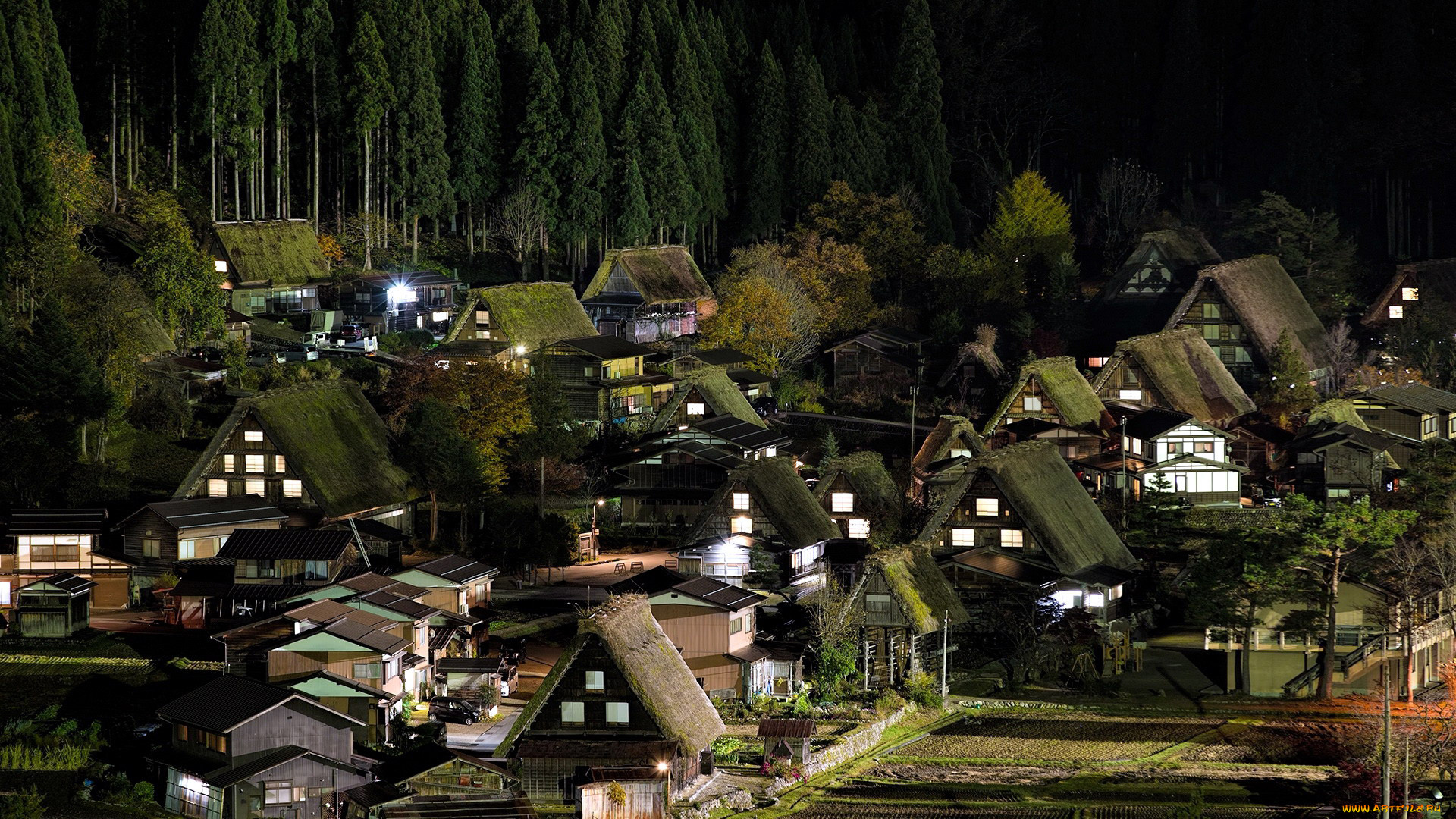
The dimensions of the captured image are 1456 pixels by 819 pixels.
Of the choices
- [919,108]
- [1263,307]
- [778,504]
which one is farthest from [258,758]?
[919,108]

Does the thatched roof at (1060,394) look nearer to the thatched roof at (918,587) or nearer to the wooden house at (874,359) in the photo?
the wooden house at (874,359)

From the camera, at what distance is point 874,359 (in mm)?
62250

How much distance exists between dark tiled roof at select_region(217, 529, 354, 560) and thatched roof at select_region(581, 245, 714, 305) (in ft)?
72.0

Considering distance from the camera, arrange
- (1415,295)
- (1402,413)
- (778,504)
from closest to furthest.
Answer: (778,504), (1402,413), (1415,295)

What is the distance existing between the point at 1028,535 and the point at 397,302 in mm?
23861

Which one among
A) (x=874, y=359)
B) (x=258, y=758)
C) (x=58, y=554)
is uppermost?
(x=874, y=359)

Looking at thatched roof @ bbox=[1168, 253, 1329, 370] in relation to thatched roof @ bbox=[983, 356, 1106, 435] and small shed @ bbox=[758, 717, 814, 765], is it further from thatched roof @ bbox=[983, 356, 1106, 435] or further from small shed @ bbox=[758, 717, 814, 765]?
small shed @ bbox=[758, 717, 814, 765]

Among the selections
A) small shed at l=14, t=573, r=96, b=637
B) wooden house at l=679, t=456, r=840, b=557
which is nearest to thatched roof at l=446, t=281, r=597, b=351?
wooden house at l=679, t=456, r=840, b=557

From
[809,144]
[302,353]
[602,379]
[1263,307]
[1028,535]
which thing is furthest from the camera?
[809,144]

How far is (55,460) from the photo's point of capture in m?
45.5

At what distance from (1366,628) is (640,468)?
18178 millimetres

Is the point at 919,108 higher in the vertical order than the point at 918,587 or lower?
higher

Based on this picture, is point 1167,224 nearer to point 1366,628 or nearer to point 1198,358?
point 1198,358

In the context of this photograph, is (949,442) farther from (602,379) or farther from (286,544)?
(286,544)
